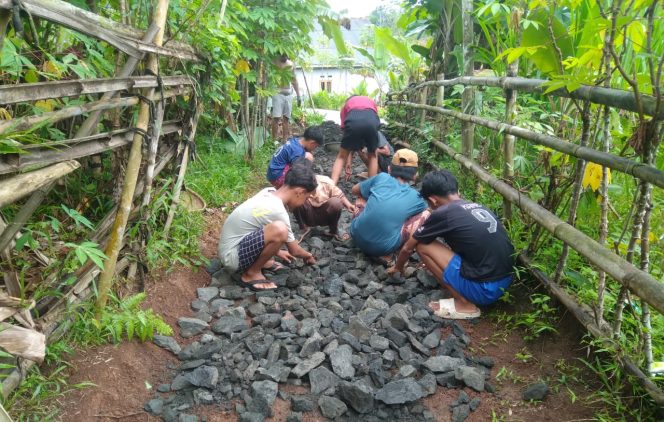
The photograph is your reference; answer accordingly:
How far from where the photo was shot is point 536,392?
2289 mm

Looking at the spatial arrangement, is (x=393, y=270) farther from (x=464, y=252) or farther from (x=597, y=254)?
(x=597, y=254)

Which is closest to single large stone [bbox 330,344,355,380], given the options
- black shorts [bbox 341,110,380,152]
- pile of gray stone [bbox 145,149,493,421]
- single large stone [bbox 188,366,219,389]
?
pile of gray stone [bbox 145,149,493,421]

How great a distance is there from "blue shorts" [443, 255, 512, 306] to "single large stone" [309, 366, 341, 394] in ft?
3.66

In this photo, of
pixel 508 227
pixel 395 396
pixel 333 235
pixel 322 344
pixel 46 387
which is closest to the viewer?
pixel 46 387

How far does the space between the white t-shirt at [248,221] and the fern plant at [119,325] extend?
866mm

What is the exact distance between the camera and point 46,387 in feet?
7.04

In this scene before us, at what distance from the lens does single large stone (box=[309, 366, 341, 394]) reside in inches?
97.5

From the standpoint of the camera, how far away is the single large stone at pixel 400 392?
2336mm

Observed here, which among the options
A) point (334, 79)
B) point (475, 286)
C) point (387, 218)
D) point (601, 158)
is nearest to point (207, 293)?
point (387, 218)

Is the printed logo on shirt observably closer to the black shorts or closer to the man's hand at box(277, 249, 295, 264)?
the man's hand at box(277, 249, 295, 264)

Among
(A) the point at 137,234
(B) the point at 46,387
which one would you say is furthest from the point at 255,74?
(B) the point at 46,387

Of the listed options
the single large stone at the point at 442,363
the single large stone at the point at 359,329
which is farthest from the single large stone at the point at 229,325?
the single large stone at the point at 442,363

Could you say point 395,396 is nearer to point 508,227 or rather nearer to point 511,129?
point 508,227

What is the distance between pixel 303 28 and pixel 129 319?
17.6ft
